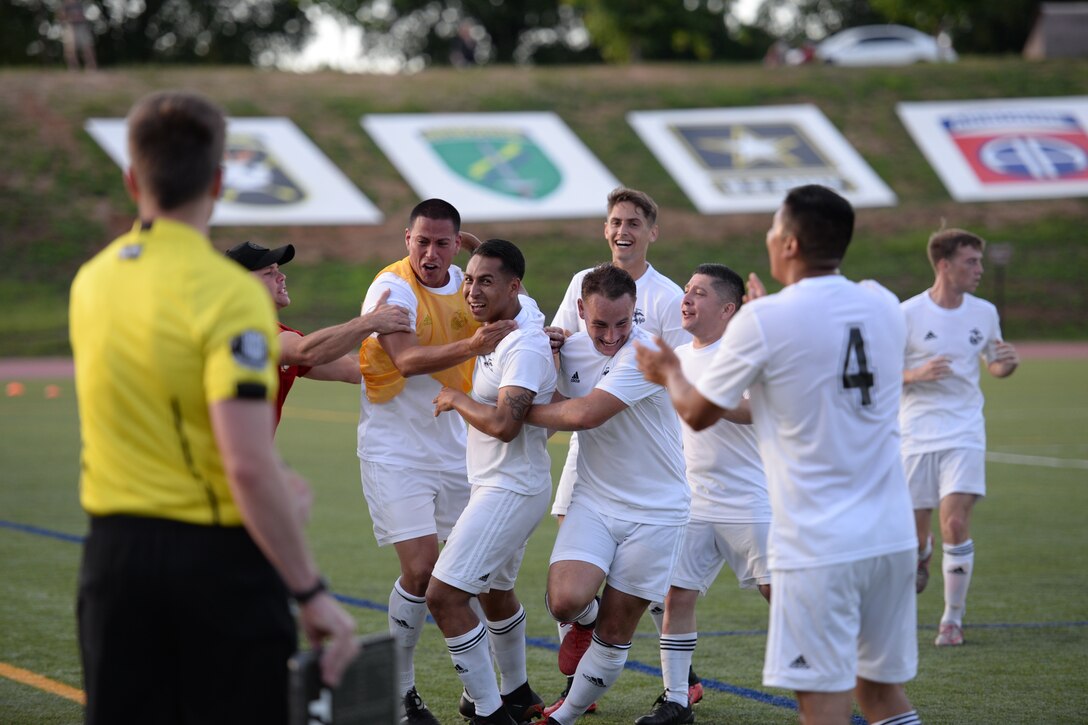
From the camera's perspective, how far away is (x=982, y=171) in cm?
3703

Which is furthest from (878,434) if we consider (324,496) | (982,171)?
(982,171)

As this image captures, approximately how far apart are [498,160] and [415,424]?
2889 centimetres

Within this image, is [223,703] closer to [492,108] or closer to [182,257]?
[182,257]

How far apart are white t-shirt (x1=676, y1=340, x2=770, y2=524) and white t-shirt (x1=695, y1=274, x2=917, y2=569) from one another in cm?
225

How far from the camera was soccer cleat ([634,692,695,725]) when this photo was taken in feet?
19.8

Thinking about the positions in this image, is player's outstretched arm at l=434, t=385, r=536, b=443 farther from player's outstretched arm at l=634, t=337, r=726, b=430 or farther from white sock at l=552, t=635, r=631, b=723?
player's outstretched arm at l=634, t=337, r=726, b=430

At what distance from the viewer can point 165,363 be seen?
3.19 m

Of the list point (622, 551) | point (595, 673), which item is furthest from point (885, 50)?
point (595, 673)

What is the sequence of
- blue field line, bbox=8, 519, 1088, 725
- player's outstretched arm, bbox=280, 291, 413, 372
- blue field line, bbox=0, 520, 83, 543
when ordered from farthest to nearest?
blue field line, bbox=0, 520, 83, 543
blue field line, bbox=8, 519, 1088, 725
player's outstretched arm, bbox=280, 291, 413, 372

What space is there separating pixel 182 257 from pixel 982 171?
1438 inches

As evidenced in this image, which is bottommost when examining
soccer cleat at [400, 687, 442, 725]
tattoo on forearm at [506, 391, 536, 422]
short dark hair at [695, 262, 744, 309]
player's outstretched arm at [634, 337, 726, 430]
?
soccer cleat at [400, 687, 442, 725]

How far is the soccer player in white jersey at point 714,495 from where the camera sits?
253 inches

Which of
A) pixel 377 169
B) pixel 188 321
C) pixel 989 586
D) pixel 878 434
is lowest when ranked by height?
pixel 989 586

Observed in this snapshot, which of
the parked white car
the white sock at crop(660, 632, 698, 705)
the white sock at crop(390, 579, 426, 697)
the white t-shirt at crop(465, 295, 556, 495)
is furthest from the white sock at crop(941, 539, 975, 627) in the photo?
the parked white car
